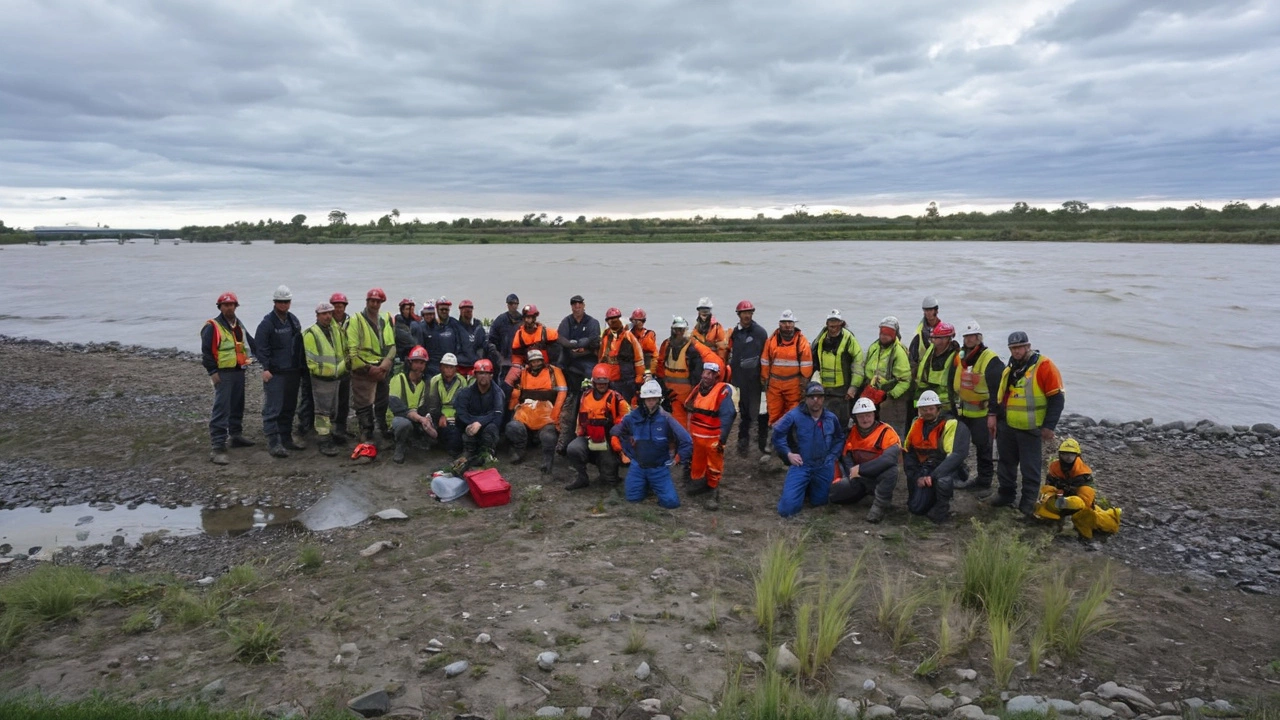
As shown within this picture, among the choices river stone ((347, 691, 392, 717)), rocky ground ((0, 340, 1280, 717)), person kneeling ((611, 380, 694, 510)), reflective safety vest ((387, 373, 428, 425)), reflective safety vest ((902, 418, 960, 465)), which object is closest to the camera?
river stone ((347, 691, 392, 717))

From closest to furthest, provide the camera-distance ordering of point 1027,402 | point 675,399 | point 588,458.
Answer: point 1027,402 < point 588,458 < point 675,399

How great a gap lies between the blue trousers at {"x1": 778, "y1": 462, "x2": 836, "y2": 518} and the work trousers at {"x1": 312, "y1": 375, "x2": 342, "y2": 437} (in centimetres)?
558

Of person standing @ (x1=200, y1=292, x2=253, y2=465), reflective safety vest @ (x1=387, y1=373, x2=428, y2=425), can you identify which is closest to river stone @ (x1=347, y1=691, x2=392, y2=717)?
reflective safety vest @ (x1=387, y1=373, x2=428, y2=425)

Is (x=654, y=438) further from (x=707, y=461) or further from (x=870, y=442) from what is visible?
(x=870, y=442)

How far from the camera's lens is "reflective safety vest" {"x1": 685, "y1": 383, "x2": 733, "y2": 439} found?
8.34 m

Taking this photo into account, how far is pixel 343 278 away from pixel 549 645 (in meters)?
43.8

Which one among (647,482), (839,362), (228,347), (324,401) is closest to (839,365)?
(839,362)

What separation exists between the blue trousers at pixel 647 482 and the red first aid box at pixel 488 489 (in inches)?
50.2

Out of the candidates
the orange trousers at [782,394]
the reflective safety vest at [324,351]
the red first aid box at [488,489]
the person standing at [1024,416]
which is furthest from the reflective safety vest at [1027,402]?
the reflective safety vest at [324,351]

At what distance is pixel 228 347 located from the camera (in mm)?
9227

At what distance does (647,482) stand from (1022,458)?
379 centimetres

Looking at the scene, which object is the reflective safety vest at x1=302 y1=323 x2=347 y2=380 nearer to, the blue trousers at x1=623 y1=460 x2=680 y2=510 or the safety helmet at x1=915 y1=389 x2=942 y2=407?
the blue trousers at x1=623 y1=460 x2=680 y2=510

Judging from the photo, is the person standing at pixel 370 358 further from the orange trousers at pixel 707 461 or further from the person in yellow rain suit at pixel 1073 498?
the person in yellow rain suit at pixel 1073 498

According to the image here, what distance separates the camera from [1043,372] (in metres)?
7.51
